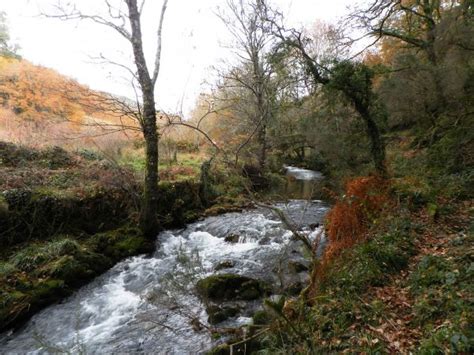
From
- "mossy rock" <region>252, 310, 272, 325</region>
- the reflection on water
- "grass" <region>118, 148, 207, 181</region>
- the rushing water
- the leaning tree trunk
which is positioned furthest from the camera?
the reflection on water

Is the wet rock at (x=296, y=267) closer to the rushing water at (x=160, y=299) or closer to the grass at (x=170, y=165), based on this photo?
the rushing water at (x=160, y=299)

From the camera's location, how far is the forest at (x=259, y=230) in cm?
345

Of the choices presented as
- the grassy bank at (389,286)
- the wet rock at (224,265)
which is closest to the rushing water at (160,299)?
the wet rock at (224,265)

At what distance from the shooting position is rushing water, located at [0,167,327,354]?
4188 millimetres

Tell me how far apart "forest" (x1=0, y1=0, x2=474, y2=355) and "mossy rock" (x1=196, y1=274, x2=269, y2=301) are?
0.08 ft

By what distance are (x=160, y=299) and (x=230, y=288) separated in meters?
1.32

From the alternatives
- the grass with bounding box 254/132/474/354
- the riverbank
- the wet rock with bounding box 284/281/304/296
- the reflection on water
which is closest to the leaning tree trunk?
the grass with bounding box 254/132/474/354

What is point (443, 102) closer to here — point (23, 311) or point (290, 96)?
point (290, 96)

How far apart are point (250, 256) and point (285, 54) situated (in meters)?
6.47

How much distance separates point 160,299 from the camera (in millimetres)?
4957

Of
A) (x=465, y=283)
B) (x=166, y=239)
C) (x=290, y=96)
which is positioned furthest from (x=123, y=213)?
(x=290, y=96)

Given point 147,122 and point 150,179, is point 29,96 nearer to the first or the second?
point 147,122

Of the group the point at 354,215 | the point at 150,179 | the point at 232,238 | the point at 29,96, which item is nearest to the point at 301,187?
the point at 232,238

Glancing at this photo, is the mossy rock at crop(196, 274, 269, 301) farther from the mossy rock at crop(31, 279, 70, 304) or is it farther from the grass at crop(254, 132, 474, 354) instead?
the mossy rock at crop(31, 279, 70, 304)
